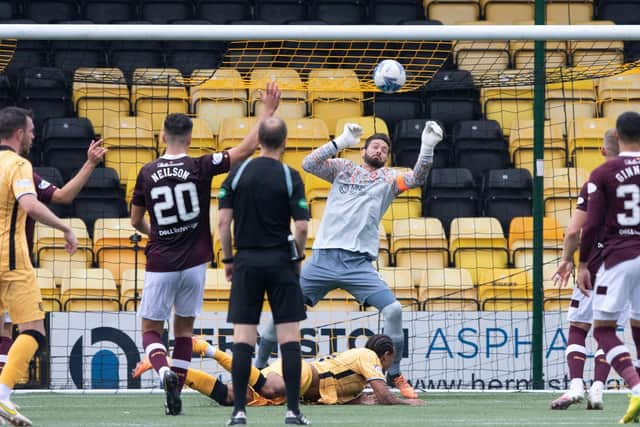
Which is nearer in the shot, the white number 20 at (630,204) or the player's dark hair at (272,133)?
the player's dark hair at (272,133)

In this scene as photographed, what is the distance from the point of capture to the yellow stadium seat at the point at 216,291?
12797mm

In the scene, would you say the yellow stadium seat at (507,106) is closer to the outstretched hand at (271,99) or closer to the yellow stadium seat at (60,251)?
the yellow stadium seat at (60,251)

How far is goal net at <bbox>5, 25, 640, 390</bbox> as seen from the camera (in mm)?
12297

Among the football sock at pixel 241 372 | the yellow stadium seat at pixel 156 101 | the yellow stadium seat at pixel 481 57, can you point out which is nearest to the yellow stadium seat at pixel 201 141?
the yellow stadium seat at pixel 156 101

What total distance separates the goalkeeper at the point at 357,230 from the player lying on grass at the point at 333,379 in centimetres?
37

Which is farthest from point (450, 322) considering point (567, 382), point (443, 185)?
point (443, 185)

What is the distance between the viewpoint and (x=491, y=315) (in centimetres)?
1232

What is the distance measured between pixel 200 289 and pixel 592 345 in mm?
4881

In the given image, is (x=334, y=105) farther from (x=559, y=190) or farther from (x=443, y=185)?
(x=559, y=190)

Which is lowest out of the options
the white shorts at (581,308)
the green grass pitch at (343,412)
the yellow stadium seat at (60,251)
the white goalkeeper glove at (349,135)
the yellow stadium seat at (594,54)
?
the green grass pitch at (343,412)

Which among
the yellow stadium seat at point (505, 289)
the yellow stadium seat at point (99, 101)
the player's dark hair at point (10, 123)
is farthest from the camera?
the yellow stadium seat at point (99, 101)

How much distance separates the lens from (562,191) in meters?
14.5

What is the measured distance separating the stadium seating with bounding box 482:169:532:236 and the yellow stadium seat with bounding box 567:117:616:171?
2.58 ft

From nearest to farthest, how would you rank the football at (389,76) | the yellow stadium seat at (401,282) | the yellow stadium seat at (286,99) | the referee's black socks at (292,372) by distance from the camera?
the referee's black socks at (292,372) → the football at (389,76) → the yellow stadium seat at (401,282) → the yellow stadium seat at (286,99)
